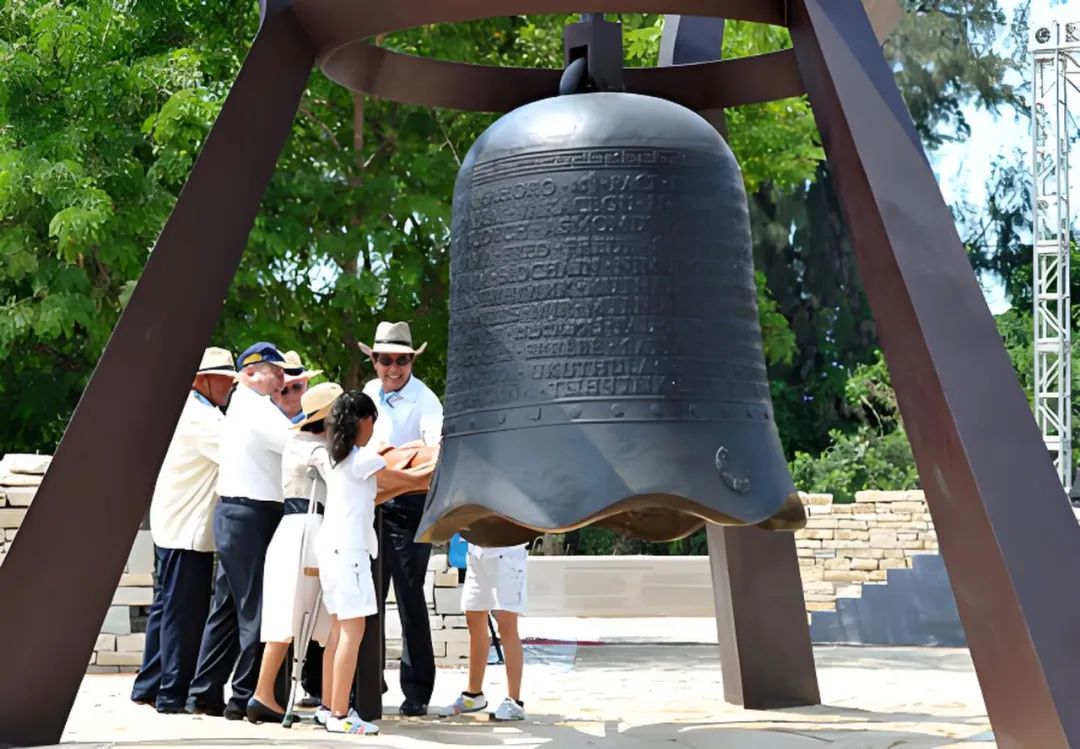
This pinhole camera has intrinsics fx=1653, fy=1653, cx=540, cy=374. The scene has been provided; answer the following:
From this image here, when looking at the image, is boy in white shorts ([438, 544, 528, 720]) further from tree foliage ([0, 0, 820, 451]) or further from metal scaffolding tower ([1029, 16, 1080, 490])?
metal scaffolding tower ([1029, 16, 1080, 490])

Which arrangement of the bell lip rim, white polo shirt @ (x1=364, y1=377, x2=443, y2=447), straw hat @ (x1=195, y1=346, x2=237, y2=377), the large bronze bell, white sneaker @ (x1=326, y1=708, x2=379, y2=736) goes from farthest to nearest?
1. straw hat @ (x1=195, y1=346, x2=237, y2=377)
2. white polo shirt @ (x1=364, y1=377, x2=443, y2=447)
3. white sneaker @ (x1=326, y1=708, x2=379, y2=736)
4. the large bronze bell
5. the bell lip rim

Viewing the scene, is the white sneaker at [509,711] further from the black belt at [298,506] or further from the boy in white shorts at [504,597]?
the black belt at [298,506]

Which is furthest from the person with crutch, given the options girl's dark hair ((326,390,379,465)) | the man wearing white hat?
the man wearing white hat

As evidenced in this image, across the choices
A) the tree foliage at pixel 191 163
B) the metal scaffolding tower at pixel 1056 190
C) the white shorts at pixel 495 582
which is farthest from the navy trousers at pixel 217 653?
the metal scaffolding tower at pixel 1056 190

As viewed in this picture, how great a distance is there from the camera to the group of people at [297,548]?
6527 millimetres

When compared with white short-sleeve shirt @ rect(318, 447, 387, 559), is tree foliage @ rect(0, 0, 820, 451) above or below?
above

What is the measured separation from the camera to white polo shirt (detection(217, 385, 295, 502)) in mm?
7184

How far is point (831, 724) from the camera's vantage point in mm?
6637

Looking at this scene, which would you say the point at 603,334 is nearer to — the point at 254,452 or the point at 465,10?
the point at 465,10

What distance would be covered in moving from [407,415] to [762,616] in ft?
5.99

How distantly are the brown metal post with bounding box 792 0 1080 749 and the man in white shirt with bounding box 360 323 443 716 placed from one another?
284cm

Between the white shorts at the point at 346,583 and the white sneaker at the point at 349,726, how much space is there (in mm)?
395

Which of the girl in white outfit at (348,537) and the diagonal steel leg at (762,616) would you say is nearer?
the girl in white outfit at (348,537)

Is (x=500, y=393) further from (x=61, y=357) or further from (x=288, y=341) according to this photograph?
(x=61, y=357)
